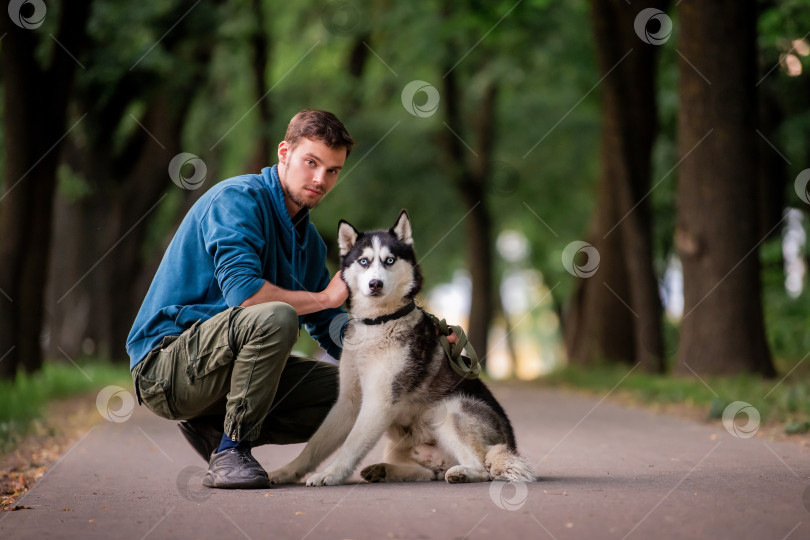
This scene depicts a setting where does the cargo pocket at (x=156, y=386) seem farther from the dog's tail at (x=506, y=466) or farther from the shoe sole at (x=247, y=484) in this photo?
the dog's tail at (x=506, y=466)

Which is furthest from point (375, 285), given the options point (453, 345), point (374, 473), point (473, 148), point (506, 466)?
point (473, 148)

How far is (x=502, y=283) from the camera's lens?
3981 cm

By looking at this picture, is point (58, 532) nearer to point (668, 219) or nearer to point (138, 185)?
point (138, 185)

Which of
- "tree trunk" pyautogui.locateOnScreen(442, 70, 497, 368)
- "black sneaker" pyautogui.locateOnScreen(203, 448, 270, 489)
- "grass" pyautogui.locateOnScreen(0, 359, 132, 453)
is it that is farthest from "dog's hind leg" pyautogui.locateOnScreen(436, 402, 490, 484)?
"tree trunk" pyautogui.locateOnScreen(442, 70, 497, 368)

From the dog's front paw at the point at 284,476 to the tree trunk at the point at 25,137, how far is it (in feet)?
25.0

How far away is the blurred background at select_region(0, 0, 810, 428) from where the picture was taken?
40.9 feet

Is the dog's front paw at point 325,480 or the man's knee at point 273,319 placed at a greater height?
the man's knee at point 273,319

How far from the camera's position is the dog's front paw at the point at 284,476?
5.85 meters

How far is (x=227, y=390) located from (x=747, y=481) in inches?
121

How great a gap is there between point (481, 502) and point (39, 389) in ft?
30.6

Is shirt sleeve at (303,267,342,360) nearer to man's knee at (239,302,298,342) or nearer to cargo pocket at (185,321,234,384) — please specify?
man's knee at (239,302,298,342)

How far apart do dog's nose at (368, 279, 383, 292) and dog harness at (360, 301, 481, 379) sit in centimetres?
25

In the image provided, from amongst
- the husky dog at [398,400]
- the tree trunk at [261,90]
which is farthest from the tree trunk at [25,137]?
the tree trunk at [261,90]

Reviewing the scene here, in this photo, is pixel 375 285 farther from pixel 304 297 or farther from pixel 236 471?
pixel 236 471
